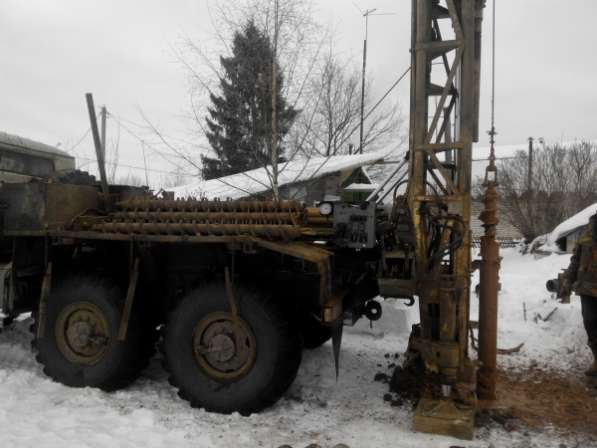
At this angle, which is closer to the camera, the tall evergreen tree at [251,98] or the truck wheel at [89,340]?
the truck wheel at [89,340]

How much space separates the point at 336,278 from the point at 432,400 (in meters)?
1.40

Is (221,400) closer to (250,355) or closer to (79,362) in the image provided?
(250,355)

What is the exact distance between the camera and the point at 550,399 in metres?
4.96

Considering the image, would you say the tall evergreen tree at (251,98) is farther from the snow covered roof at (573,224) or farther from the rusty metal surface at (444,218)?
the snow covered roof at (573,224)

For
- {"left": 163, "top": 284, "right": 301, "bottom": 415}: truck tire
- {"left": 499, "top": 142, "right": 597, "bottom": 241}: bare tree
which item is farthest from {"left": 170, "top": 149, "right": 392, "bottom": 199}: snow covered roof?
{"left": 499, "top": 142, "right": 597, "bottom": 241}: bare tree

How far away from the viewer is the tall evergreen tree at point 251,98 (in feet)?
35.0

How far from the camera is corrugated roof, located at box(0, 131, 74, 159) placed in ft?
22.1

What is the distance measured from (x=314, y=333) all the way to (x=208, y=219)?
6.82 feet

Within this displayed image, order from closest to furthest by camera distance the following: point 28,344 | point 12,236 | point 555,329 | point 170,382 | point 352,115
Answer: point 170,382
point 12,236
point 28,344
point 555,329
point 352,115

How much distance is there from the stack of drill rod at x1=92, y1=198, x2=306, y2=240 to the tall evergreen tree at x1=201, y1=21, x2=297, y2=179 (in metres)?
5.62

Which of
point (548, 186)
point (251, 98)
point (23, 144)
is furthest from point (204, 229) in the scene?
point (548, 186)

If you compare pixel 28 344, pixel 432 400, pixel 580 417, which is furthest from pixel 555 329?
pixel 28 344

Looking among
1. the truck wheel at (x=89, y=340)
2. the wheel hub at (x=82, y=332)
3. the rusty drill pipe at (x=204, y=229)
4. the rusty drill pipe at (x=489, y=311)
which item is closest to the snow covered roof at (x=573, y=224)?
the rusty drill pipe at (x=489, y=311)

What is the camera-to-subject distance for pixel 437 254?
449 cm
